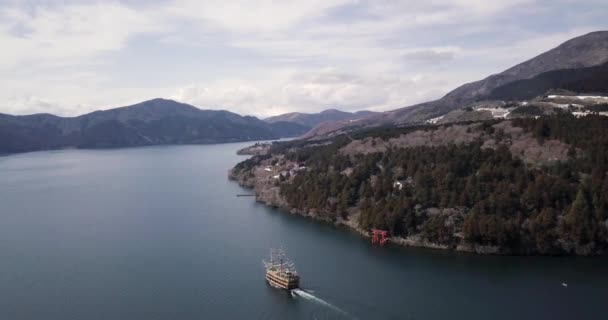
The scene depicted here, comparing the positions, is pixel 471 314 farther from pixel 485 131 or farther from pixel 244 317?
pixel 485 131

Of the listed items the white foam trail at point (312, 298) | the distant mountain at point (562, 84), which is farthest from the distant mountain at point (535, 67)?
the white foam trail at point (312, 298)

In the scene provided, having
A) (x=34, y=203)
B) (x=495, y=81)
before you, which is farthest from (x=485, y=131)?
(x=495, y=81)

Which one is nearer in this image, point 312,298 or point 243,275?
point 312,298

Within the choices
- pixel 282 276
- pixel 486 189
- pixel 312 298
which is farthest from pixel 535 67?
pixel 312 298

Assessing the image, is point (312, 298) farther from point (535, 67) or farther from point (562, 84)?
point (535, 67)

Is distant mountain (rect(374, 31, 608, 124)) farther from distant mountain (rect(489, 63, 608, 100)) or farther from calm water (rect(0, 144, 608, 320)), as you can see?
calm water (rect(0, 144, 608, 320))

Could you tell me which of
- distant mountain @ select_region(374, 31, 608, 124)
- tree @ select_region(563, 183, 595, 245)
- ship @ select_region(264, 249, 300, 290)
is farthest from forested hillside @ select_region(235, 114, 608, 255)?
distant mountain @ select_region(374, 31, 608, 124)

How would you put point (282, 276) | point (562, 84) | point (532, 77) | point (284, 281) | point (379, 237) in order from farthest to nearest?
point (532, 77) < point (562, 84) < point (379, 237) < point (282, 276) < point (284, 281)

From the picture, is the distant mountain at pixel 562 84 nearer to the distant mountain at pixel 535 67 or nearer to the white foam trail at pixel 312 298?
the distant mountain at pixel 535 67
